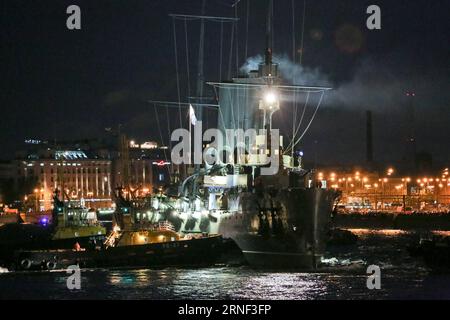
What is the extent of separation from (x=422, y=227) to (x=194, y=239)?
284ft

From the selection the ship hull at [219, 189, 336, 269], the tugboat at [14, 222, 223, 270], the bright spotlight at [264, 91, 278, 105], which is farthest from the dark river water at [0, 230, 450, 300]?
the bright spotlight at [264, 91, 278, 105]

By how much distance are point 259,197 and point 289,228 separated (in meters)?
4.30

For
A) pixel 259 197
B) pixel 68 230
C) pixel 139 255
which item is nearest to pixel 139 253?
pixel 139 255

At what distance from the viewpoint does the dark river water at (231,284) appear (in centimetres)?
4550

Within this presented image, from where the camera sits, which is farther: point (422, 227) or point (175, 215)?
point (422, 227)

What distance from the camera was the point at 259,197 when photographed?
6053 cm

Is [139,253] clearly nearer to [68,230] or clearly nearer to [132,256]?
[132,256]

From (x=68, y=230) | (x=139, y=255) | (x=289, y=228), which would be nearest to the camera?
(x=289, y=228)

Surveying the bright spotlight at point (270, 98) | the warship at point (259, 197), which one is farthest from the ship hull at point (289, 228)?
the bright spotlight at point (270, 98)

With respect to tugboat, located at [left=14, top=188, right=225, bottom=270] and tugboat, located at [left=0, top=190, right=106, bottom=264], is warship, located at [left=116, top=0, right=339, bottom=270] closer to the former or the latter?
tugboat, located at [left=14, top=188, right=225, bottom=270]

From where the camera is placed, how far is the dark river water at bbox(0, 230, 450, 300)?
4550cm

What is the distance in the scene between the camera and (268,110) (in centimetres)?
6844

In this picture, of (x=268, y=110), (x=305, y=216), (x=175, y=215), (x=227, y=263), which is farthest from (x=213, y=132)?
(x=305, y=216)
